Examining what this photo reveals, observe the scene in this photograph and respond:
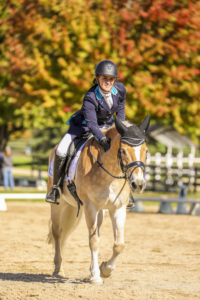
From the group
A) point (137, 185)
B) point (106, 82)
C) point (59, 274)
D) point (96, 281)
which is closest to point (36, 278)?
point (59, 274)

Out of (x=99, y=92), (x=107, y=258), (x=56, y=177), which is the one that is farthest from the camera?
(x=107, y=258)

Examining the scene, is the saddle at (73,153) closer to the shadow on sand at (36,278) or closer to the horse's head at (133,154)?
the shadow on sand at (36,278)

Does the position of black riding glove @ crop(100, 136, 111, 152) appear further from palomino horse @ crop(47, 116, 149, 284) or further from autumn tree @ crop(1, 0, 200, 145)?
autumn tree @ crop(1, 0, 200, 145)

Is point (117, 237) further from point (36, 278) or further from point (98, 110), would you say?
point (98, 110)

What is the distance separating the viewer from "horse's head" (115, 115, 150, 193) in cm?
547

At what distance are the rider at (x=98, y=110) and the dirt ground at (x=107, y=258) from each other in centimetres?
133

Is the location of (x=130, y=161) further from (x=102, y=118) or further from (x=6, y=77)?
(x=6, y=77)

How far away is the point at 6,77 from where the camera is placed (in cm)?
2461

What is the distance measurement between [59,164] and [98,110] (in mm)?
1068

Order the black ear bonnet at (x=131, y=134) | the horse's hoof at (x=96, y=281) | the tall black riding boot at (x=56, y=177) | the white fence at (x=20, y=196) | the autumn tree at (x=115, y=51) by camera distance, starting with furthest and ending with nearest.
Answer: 1. the autumn tree at (x=115, y=51)
2. the white fence at (x=20, y=196)
3. the tall black riding boot at (x=56, y=177)
4. the horse's hoof at (x=96, y=281)
5. the black ear bonnet at (x=131, y=134)

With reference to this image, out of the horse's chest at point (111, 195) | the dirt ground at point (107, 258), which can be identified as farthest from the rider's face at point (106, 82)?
the dirt ground at point (107, 258)

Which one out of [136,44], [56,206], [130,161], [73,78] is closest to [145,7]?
[136,44]

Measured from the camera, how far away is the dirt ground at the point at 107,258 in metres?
5.89

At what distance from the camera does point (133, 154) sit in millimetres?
5656
